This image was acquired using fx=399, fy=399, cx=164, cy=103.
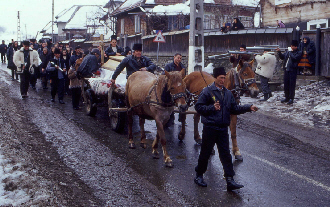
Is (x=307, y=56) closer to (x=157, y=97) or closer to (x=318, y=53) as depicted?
(x=318, y=53)

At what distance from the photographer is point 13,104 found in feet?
43.8

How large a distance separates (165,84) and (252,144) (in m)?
2.89

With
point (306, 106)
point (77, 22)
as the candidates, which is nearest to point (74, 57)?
point (306, 106)

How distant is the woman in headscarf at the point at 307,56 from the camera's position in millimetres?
15641

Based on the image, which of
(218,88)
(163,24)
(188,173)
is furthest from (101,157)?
(163,24)

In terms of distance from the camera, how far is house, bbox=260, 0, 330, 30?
79.0 feet

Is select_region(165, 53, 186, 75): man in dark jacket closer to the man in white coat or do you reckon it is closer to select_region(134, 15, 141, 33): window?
the man in white coat

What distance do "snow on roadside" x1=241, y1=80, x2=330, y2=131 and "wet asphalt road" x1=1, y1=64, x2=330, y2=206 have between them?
2.95ft

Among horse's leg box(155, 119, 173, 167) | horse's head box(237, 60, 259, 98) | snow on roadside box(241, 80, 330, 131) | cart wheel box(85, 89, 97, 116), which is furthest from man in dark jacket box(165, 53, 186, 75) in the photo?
snow on roadside box(241, 80, 330, 131)

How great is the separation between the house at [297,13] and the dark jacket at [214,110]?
65.5 ft

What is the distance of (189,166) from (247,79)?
2.17 metres

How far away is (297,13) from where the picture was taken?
2598 cm

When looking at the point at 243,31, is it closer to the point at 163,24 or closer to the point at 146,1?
the point at 163,24

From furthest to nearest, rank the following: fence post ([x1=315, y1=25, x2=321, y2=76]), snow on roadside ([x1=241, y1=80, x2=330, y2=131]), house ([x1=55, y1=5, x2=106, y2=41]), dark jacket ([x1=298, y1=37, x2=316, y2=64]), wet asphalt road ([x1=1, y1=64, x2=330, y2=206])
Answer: house ([x1=55, y1=5, x2=106, y2=41]), fence post ([x1=315, y1=25, x2=321, y2=76]), dark jacket ([x1=298, y1=37, x2=316, y2=64]), snow on roadside ([x1=241, y1=80, x2=330, y2=131]), wet asphalt road ([x1=1, y1=64, x2=330, y2=206])
